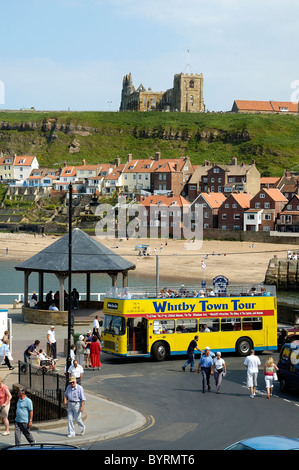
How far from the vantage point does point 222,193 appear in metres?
131

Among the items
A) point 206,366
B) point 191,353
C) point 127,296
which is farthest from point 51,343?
→ point 206,366

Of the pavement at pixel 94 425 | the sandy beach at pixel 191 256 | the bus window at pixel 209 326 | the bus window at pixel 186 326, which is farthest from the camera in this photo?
the sandy beach at pixel 191 256

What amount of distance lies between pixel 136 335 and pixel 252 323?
4.99 meters

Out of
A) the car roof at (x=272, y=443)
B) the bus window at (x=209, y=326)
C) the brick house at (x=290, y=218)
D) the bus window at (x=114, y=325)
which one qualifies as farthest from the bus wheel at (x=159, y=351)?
the brick house at (x=290, y=218)

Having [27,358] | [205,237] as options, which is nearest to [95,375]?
[27,358]

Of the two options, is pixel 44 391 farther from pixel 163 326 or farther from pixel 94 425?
pixel 163 326

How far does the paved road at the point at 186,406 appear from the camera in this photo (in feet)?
55.4

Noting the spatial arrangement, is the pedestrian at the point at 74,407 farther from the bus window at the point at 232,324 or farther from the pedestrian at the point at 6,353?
the bus window at the point at 232,324

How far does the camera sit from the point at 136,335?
28.7m

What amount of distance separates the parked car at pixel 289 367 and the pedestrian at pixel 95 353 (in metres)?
7.05

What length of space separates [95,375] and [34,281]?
188 feet

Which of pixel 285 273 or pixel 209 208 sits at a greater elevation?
pixel 209 208

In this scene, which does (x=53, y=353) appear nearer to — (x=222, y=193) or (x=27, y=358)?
(x=27, y=358)
